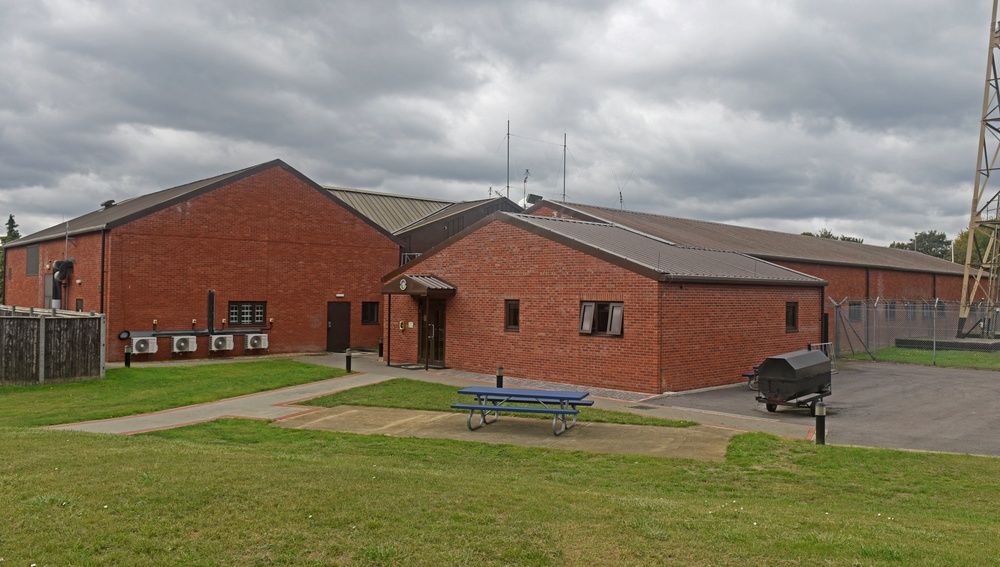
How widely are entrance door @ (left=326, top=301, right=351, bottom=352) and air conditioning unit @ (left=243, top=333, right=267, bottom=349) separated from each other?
3036mm

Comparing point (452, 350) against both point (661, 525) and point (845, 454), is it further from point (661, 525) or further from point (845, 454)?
point (661, 525)

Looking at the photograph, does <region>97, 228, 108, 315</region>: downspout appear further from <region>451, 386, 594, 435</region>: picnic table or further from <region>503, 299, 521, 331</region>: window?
<region>451, 386, 594, 435</region>: picnic table

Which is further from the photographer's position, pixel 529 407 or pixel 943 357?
pixel 943 357

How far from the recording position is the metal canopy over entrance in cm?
2382

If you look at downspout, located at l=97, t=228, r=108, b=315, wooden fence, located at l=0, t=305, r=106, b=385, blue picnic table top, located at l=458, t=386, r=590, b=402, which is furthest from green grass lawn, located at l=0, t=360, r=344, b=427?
blue picnic table top, located at l=458, t=386, r=590, b=402

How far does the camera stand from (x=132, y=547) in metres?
5.73

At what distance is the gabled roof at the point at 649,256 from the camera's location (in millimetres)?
19562

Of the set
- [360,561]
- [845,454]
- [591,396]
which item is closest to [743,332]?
[591,396]

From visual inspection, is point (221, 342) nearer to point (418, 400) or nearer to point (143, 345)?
point (143, 345)

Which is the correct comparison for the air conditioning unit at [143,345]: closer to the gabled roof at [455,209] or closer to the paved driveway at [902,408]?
the gabled roof at [455,209]

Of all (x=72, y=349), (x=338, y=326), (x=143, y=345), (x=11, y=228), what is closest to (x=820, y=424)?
(x=72, y=349)

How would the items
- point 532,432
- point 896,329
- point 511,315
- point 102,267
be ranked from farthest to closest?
point 896,329
point 102,267
point 511,315
point 532,432

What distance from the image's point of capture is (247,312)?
29.4 m

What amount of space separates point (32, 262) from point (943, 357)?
39407mm
